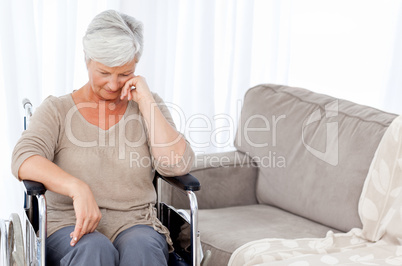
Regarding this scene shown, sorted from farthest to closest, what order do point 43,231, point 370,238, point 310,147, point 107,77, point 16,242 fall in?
point 310,147, point 370,238, point 107,77, point 16,242, point 43,231

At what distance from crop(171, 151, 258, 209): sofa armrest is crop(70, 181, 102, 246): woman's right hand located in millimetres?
833

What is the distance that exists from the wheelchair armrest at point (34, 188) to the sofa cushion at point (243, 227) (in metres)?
0.78

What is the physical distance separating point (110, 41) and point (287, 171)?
1092mm

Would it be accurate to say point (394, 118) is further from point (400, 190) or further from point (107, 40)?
point (107, 40)

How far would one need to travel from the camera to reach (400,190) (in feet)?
6.93

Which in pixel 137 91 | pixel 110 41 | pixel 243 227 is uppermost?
pixel 110 41

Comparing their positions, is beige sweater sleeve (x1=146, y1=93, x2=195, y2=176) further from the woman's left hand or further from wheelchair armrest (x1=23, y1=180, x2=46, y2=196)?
wheelchair armrest (x1=23, y1=180, x2=46, y2=196)

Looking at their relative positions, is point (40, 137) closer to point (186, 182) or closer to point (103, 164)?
point (103, 164)

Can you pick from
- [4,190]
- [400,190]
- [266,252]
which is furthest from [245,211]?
[4,190]

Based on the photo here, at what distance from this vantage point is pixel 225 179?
8.59 feet

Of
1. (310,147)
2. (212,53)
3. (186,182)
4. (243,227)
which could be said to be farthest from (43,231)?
(212,53)

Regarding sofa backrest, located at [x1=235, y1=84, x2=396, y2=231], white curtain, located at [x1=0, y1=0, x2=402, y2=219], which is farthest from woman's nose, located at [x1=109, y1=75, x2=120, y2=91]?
sofa backrest, located at [x1=235, y1=84, x2=396, y2=231]

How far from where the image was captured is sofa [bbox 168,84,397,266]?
2254 mm

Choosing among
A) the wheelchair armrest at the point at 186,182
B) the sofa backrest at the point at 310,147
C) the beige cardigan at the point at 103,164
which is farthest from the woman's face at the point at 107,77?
the sofa backrest at the point at 310,147
